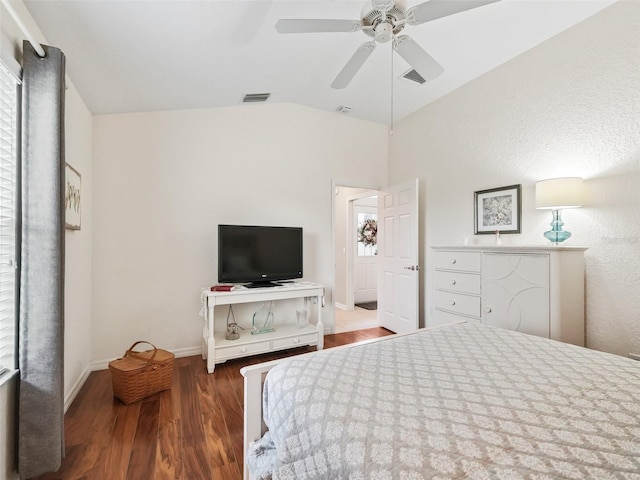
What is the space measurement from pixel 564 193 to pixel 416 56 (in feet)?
4.68

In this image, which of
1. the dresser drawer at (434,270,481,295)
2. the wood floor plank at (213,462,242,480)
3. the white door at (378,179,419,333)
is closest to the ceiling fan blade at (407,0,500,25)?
the dresser drawer at (434,270,481,295)

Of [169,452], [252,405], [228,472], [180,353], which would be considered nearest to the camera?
[252,405]

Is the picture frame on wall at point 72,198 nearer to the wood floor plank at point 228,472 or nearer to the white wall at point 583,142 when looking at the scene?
the wood floor plank at point 228,472

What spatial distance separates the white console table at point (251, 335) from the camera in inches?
108

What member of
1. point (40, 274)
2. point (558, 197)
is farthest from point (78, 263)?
point (558, 197)

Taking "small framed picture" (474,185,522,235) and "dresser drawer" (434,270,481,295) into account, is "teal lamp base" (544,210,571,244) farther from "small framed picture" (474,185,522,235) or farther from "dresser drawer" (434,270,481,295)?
"dresser drawer" (434,270,481,295)

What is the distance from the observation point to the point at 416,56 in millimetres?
1856

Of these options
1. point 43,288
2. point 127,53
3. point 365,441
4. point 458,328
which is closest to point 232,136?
point 127,53

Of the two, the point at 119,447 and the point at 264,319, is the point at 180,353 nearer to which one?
the point at 264,319

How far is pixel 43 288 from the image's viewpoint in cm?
145

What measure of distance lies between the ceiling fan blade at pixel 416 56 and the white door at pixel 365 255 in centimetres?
395

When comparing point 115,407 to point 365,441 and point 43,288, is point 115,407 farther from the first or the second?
point 365,441

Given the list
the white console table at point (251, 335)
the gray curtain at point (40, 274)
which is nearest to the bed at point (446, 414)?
the gray curtain at point (40, 274)

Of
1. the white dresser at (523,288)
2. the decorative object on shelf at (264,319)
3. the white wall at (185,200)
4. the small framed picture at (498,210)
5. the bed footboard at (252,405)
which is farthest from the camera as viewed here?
the decorative object on shelf at (264,319)
